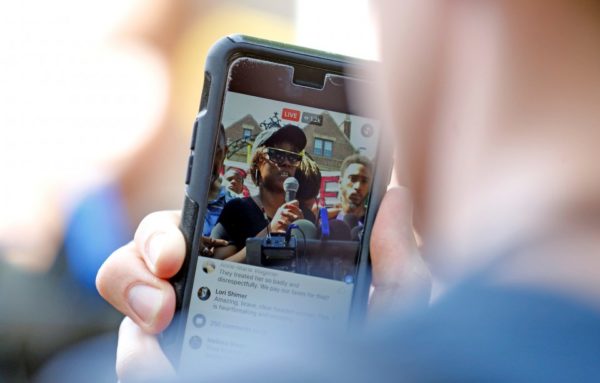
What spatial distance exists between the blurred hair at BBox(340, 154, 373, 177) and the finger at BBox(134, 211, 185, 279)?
0.26 m

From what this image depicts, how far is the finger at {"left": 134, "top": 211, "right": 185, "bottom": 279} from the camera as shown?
958 millimetres

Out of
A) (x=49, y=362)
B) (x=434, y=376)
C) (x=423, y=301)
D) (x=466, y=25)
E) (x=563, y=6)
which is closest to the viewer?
(x=434, y=376)

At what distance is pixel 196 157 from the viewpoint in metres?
0.95

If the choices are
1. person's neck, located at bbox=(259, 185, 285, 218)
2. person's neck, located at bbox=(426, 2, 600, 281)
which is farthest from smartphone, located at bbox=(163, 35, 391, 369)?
person's neck, located at bbox=(426, 2, 600, 281)

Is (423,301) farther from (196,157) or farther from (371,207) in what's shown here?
(196,157)

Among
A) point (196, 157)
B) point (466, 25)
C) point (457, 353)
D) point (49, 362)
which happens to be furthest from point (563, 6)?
point (49, 362)

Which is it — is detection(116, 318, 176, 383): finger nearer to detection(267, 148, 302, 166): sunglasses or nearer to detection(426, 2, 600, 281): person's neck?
detection(267, 148, 302, 166): sunglasses

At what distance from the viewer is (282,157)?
95 centimetres

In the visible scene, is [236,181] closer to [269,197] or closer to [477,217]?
[269,197]

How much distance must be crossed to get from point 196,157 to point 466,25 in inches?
16.2

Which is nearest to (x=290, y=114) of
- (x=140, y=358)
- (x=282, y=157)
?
(x=282, y=157)

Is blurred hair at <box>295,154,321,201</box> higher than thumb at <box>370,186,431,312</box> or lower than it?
higher

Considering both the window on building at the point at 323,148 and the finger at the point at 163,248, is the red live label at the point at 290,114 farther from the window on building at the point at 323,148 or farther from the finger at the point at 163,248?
the finger at the point at 163,248

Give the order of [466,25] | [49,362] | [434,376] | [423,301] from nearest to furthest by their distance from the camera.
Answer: [434,376] → [466,25] → [423,301] → [49,362]
